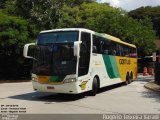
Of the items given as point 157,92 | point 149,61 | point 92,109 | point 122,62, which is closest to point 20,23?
point 122,62

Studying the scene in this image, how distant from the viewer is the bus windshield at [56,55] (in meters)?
16.2

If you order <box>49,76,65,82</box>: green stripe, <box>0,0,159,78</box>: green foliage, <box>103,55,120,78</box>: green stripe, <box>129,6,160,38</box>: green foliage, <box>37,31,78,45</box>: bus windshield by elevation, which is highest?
<box>129,6,160,38</box>: green foliage

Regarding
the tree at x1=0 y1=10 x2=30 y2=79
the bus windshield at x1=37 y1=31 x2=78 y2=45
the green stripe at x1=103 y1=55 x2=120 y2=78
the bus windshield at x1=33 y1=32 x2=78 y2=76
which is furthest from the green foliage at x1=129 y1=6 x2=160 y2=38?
the bus windshield at x1=33 y1=32 x2=78 y2=76

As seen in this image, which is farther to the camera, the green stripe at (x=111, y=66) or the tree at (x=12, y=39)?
the tree at (x=12, y=39)

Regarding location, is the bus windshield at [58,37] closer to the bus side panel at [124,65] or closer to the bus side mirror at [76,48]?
the bus side mirror at [76,48]

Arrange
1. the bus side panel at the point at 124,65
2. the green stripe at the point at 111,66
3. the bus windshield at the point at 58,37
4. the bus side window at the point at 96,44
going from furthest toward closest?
the bus side panel at the point at 124,65, the green stripe at the point at 111,66, the bus side window at the point at 96,44, the bus windshield at the point at 58,37

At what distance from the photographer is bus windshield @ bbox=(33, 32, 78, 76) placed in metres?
16.2

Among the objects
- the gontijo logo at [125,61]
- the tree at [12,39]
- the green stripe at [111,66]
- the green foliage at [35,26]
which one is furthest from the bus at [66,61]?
the green foliage at [35,26]

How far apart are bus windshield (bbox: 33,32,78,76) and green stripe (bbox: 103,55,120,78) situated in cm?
447

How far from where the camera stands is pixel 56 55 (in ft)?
53.9

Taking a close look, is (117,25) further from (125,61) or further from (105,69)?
(105,69)

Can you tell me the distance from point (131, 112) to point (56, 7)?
25.3 m

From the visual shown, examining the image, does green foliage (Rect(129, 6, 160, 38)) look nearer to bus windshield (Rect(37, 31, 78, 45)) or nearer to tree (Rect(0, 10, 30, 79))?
tree (Rect(0, 10, 30, 79))

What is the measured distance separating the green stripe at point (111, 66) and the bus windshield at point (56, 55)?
4472 mm
